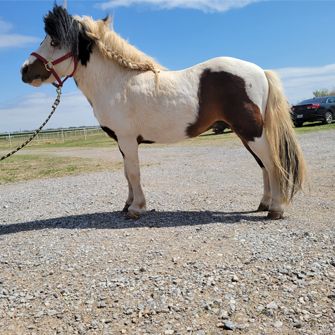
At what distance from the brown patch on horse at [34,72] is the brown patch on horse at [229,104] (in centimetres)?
218

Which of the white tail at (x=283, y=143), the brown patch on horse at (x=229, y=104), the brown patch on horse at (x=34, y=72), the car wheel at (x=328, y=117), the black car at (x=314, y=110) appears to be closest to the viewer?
the brown patch on horse at (x=229, y=104)

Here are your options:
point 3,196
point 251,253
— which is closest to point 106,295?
point 251,253

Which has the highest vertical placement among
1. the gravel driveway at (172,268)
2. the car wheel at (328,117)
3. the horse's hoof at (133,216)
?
the car wheel at (328,117)

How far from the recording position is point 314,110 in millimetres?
22828

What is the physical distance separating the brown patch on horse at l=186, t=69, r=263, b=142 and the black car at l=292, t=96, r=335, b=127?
1890 centimetres

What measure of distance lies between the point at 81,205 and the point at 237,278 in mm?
4038

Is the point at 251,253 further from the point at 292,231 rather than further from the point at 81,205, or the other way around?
the point at 81,205

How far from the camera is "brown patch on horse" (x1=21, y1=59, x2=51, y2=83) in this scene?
5.25 meters

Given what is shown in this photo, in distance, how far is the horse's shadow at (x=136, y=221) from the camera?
5109 mm

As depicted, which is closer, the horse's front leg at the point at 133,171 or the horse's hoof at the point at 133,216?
the horse's front leg at the point at 133,171

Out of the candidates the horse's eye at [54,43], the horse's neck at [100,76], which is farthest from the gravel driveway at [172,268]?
the horse's eye at [54,43]

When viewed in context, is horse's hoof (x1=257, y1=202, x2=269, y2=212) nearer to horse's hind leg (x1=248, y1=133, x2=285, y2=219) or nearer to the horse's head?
horse's hind leg (x1=248, y1=133, x2=285, y2=219)

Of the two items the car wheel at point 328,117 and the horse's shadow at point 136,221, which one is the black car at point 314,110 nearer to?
the car wheel at point 328,117

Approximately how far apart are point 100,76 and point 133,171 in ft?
4.68
